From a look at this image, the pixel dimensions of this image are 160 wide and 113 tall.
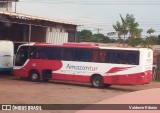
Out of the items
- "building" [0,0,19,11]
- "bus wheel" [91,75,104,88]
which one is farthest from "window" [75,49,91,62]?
"building" [0,0,19,11]

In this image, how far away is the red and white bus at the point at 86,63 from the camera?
21.5 m

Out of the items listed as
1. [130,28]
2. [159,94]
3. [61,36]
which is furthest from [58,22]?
[159,94]

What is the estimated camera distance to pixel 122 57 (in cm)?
2177

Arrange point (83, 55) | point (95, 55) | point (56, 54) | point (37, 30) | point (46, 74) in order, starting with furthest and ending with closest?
point (37, 30)
point (46, 74)
point (56, 54)
point (83, 55)
point (95, 55)

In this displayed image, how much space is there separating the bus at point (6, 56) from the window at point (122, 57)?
28.3 ft

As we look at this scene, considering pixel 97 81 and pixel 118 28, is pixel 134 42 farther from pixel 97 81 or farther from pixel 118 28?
pixel 97 81

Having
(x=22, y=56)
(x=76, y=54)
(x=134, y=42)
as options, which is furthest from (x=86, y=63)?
(x=134, y=42)

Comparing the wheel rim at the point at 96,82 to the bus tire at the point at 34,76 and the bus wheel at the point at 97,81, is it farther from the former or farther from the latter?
the bus tire at the point at 34,76

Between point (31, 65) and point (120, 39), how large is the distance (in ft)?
60.3

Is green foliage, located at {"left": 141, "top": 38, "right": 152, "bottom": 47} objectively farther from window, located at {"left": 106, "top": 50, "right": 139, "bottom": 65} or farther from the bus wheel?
window, located at {"left": 106, "top": 50, "right": 139, "bottom": 65}

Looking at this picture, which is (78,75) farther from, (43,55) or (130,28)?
(130,28)

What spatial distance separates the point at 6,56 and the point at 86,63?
7.44 m

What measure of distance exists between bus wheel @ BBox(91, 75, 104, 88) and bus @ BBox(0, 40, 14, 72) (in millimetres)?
7626

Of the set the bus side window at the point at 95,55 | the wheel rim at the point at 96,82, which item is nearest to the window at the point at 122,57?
the bus side window at the point at 95,55
